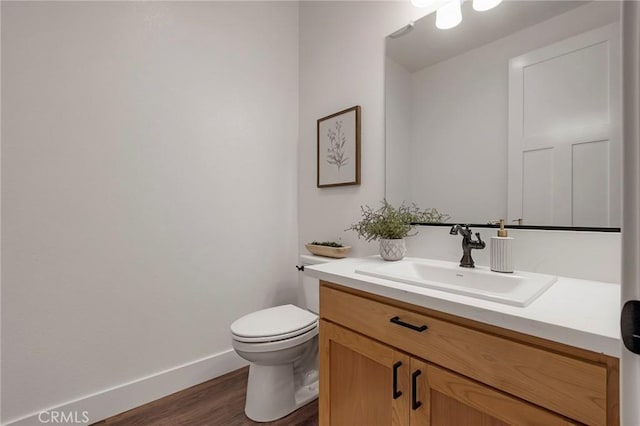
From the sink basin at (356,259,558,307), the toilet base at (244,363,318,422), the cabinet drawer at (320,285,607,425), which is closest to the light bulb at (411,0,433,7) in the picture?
the sink basin at (356,259,558,307)

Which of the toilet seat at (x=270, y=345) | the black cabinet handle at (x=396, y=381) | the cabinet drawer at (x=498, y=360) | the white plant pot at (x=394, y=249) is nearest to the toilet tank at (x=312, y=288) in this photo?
the toilet seat at (x=270, y=345)

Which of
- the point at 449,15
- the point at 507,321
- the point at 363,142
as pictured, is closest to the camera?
the point at 507,321

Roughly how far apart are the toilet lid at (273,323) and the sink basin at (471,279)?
55 cm

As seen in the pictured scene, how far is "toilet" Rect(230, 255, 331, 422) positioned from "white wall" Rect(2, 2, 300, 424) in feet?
1.53

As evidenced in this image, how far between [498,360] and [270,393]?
1158mm

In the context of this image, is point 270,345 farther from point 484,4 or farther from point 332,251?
point 484,4

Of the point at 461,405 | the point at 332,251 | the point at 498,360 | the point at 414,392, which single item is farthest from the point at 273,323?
the point at 498,360

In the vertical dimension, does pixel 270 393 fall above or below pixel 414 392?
below

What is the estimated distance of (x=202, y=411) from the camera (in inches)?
58.4

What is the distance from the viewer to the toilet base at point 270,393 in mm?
1419

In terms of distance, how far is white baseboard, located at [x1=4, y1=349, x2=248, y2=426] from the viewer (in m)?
1.35

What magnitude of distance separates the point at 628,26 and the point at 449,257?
105cm

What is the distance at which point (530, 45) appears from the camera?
42.6 inches

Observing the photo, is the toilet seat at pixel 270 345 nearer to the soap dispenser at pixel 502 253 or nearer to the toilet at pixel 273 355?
the toilet at pixel 273 355
